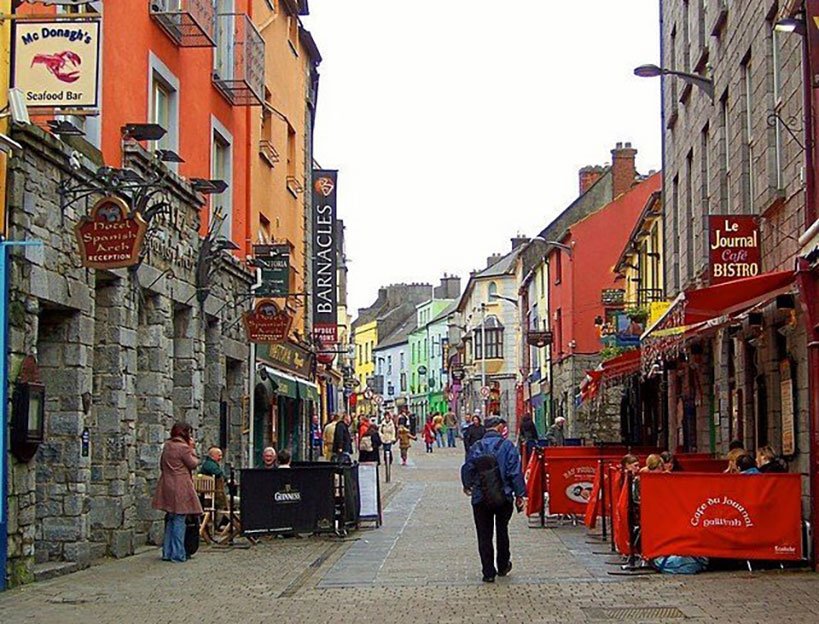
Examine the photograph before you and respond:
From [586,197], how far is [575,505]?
4198cm

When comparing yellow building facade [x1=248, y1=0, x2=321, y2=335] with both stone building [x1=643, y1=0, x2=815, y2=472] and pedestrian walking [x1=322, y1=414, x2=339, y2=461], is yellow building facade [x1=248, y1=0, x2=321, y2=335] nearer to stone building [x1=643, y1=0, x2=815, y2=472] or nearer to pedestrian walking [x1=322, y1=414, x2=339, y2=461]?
pedestrian walking [x1=322, y1=414, x2=339, y2=461]

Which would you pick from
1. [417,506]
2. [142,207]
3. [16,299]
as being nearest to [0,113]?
A: [16,299]

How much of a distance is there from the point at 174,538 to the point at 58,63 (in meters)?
5.94

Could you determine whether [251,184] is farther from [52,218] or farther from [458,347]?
[458,347]

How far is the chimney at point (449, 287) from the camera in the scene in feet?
414

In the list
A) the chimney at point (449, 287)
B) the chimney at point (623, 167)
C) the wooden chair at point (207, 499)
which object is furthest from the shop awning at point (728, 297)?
the chimney at point (449, 287)

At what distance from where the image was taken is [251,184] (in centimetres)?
2698

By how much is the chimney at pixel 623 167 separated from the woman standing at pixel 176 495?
134ft

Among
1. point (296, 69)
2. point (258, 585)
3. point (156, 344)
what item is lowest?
point (258, 585)

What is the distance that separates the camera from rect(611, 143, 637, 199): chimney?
55250 millimetres

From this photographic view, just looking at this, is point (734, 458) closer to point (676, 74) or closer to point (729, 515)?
point (729, 515)

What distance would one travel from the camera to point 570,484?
20.6 m

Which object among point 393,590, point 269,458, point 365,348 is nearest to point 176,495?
point 393,590

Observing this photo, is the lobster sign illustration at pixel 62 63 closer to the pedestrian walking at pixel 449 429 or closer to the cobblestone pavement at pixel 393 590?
the cobblestone pavement at pixel 393 590
